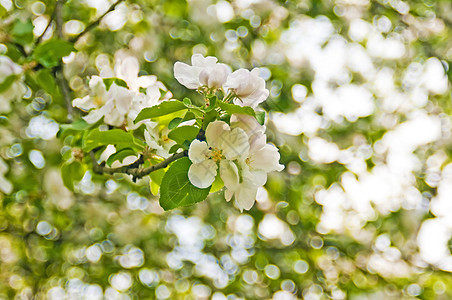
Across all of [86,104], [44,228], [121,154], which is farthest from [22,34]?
[44,228]

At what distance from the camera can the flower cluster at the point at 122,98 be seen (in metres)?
0.85

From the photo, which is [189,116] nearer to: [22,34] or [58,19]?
[22,34]

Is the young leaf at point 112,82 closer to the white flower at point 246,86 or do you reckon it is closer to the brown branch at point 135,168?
the brown branch at point 135,168

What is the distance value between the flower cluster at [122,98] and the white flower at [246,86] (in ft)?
0.70

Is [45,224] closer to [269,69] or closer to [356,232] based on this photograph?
[269,69]

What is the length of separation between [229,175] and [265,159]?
6 centimetres

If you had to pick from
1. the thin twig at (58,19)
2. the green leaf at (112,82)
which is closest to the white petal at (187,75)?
the green leaf at (112,82)

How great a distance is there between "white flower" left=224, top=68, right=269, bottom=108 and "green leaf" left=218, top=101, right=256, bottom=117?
5 centimetres

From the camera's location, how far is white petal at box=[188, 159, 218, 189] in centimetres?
67

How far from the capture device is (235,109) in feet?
2.08

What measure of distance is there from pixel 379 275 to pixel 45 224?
5.63 feet

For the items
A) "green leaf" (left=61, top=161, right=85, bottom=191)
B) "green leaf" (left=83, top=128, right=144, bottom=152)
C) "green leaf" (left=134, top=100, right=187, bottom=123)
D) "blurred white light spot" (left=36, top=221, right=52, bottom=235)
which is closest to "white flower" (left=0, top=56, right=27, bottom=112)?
"green leaf" (left=61, top=161, right=85, bottom=191)

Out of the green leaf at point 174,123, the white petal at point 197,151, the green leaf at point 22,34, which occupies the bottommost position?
the green leaf at point 22,34

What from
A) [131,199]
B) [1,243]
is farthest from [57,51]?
[1,243]
